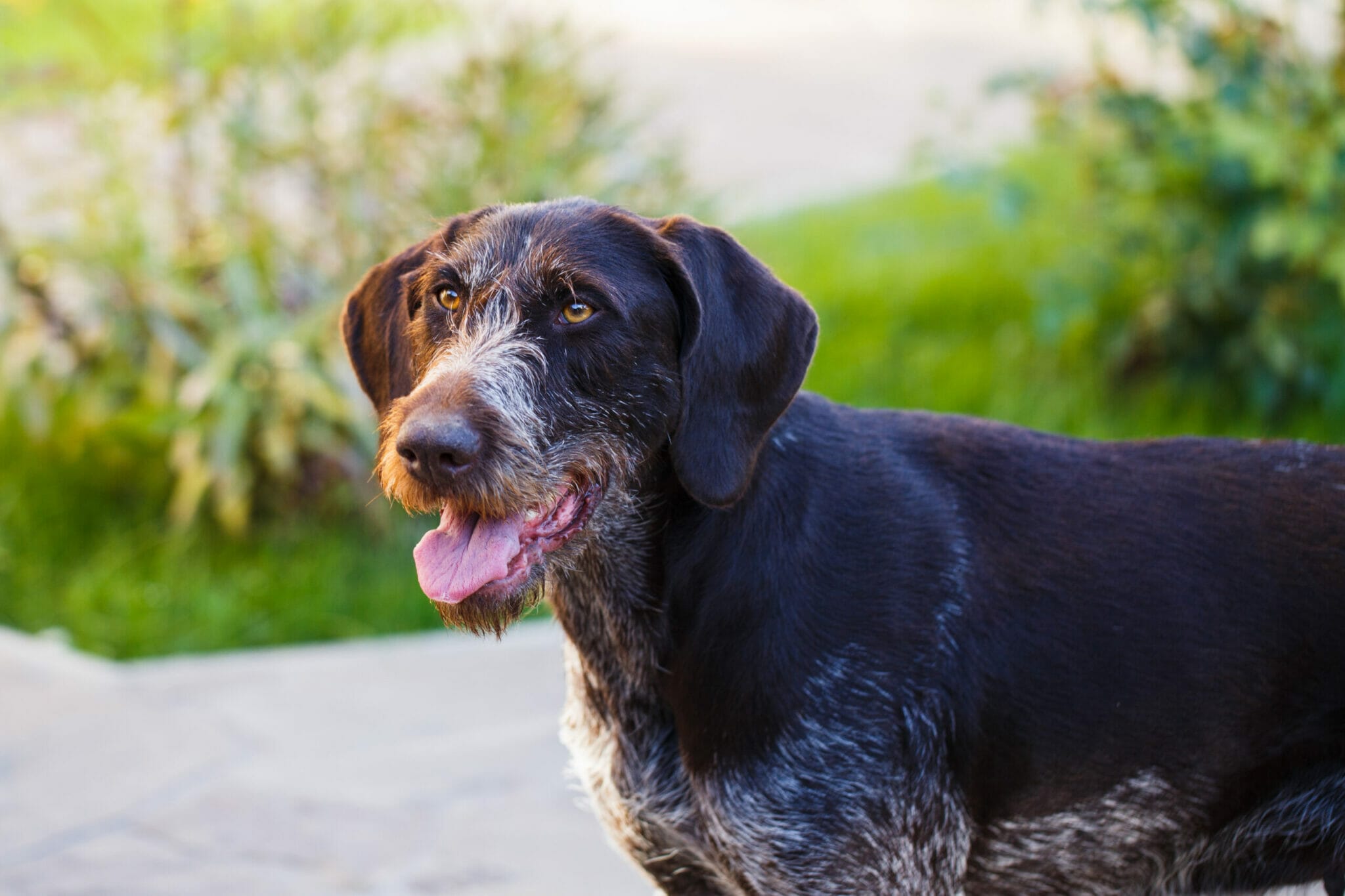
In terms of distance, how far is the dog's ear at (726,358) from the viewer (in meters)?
2.47

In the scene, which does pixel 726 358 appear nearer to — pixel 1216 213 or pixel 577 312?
pixel 577 312

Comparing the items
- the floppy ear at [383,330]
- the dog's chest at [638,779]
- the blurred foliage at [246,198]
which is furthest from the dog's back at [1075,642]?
the blurred foliage at [246,198]

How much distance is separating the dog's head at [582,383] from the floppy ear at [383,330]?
0.80 ft

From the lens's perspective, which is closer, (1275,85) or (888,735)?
(888,735)

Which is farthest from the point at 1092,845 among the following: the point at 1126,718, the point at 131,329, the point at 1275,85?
the point at 131,329

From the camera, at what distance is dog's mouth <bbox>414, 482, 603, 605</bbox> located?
95.8 inches

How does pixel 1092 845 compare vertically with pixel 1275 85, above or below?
below

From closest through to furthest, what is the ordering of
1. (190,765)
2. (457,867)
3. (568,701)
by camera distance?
(568,701)
(457,867)
(190,765)

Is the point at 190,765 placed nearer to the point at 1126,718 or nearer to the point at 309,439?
the point at 309,439

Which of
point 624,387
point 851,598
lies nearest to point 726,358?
point 624,387

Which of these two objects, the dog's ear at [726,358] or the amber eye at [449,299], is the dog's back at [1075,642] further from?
the amber eye at [449,299]

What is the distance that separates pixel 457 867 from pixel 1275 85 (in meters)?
4.65

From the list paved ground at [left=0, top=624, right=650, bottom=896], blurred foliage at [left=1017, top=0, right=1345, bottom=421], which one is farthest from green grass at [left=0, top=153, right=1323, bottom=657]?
paved ground at [left=0, top=624, right=650, bottom=896]

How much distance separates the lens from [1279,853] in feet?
8.55
